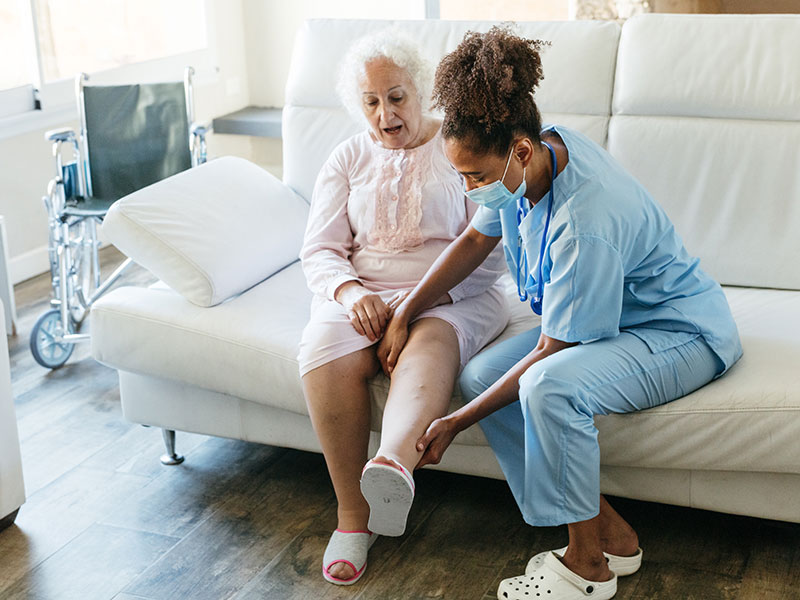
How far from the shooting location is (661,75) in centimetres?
237

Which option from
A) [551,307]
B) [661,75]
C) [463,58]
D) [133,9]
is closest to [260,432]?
[551,307]

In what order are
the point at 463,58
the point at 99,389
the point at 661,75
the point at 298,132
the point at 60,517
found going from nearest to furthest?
the point at 463,58, the point at 60,517, the point at 661,75, the point at 298,132, the point at 99,389

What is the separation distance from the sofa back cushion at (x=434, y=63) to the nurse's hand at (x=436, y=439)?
35.6 inches

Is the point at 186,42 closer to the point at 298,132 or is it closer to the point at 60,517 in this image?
the point at 298,132

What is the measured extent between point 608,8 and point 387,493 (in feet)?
6.60

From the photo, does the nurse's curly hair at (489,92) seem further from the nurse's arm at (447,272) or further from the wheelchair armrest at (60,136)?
the wheelchair armrest at (60,136)

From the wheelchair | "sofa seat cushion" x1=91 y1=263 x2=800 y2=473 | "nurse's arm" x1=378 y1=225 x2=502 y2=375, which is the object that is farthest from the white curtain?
"nurse's arm" x1=378 y1=225 x2=502 y2=375

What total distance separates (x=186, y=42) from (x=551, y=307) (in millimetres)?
3169

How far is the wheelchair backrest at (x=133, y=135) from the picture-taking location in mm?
3289

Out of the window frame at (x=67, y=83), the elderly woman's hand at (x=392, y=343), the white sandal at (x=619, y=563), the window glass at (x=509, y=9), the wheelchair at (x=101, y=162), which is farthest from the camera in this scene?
the window glass at (x=509, y=9)

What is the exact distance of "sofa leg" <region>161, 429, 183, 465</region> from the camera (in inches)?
95.1

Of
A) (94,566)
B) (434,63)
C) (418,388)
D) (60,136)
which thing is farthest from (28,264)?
(418,388)

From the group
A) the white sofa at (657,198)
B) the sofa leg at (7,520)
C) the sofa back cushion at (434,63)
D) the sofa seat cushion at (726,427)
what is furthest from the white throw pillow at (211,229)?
the sofa seat cushion at (726,427)

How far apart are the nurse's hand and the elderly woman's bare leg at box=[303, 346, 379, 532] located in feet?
0.71
